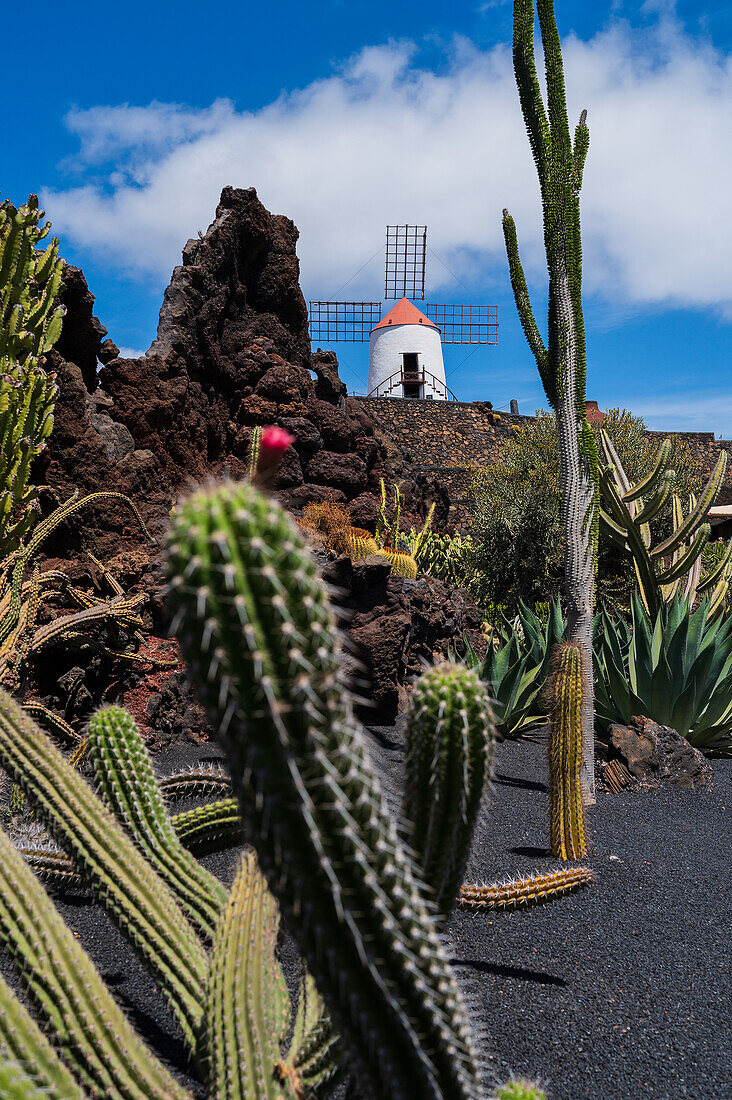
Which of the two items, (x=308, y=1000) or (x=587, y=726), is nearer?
(x=308, y=1000)

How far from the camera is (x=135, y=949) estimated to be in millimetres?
1593

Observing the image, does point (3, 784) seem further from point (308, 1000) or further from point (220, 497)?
point (220, 497)

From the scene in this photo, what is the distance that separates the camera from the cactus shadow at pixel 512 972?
252 centimetres

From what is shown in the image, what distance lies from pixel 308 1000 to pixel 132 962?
1.17 metres

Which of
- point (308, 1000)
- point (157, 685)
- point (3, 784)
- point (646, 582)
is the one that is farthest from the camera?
point (646, 582)

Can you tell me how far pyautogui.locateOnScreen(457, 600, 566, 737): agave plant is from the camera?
20.0 feet

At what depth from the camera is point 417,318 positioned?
3544 centimetres

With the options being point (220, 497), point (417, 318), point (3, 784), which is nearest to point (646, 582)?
point (3, 784)

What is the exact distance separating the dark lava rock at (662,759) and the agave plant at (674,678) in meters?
0.50

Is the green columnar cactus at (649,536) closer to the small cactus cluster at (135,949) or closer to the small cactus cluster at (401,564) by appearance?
the small cactus cluster at (401,564)

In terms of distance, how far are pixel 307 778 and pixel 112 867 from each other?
2.82ft

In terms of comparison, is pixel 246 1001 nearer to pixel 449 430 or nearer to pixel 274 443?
pixel 274 443

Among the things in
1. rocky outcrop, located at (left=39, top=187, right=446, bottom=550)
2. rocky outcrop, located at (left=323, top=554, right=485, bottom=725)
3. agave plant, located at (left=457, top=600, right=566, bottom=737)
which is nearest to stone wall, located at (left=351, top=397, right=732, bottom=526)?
rocky outcrop, located at (left=39, top=187, right=446, bottom=550)

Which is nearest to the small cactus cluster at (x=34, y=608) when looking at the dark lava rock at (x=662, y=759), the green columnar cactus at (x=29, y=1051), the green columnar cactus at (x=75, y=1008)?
the green columnar cactus at (x=75, y=1008)
